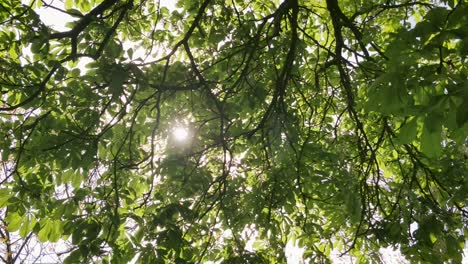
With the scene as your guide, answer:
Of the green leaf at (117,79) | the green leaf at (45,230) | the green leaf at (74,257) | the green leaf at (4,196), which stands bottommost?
the green leaf at (74,257)

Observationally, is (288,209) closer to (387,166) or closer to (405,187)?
(405,187)

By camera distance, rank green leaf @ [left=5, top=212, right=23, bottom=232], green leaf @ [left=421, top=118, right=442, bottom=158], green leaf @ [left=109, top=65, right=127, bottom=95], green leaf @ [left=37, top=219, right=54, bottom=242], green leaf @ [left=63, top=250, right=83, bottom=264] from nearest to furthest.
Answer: green leaf @ [left=421, top=118, right=442, bottom=158] → green leaf @ [left=63, top=250, right=83, bottom=264] → green leaf @ [left=109, top=65, right=127, bottom=95] → green leaf @ [left=37, top=219, right=54, bottom=242] → green leaf @ [left=5, top=212, right=23, bottom=232]

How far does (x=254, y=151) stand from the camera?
4.32 m

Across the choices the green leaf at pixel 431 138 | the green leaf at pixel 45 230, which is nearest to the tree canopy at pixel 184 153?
the green leaf at pixel 45 230

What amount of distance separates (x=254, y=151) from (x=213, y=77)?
98 centimetres

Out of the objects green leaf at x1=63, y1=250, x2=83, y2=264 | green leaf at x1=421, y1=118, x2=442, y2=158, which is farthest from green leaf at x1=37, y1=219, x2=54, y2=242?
green leaf at x1=421, y1=118, x2=442, y2=158

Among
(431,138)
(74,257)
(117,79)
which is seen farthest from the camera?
(117,79)

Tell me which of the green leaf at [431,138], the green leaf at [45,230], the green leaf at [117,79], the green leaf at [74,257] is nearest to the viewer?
the green leaf at [431,138]

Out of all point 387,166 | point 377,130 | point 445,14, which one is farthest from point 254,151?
point 445,14

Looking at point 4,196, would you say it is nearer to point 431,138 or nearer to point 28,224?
point 28,224

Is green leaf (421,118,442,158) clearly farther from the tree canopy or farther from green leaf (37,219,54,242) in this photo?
green leaf (37,219,54,242)

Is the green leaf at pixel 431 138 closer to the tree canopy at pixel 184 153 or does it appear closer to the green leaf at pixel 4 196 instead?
the tree canopy at pixel 184 153

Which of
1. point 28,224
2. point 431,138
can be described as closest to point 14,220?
point 28,224

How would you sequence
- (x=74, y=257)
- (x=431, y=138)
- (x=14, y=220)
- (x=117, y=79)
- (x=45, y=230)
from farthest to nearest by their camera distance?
(x=14, y=220) → (x=45, y=230) → (x=117, y=79) → (x=74, y=257) → (x=431, y=138)
